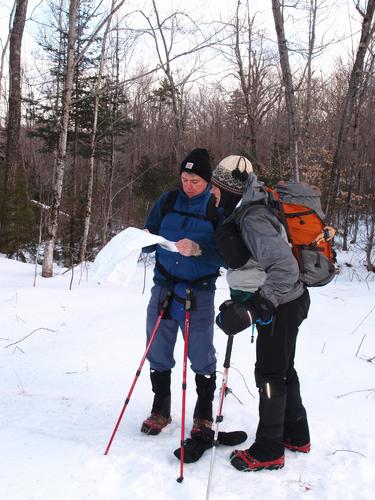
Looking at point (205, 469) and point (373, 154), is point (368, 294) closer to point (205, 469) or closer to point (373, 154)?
point (205, 469)

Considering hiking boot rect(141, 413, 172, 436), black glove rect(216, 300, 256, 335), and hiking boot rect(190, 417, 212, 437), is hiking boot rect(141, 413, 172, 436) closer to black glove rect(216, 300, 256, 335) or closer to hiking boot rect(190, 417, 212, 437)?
hiking boot rect(190, 417, 212, 437)

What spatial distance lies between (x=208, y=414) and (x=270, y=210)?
156 centimetres

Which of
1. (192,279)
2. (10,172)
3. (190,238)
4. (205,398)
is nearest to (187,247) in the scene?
(190,238)

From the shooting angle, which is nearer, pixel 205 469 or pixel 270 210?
pixel 270 210

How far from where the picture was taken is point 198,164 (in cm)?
282

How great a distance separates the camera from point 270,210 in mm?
2311

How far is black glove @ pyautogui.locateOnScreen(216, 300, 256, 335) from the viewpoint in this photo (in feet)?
7.30

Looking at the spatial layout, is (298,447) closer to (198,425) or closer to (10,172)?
(198,425)

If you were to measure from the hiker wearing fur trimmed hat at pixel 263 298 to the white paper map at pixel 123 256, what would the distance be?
0.53 meters

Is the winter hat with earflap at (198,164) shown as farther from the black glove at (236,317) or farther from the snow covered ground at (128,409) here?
the snow covered ground at (128,409)

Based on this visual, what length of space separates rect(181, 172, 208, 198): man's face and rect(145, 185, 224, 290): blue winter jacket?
29 mm

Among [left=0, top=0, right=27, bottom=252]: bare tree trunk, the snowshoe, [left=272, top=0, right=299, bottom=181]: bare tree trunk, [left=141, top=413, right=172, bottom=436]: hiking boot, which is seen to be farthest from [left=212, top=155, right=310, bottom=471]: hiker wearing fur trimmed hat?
[left=0, top=0, right=27, bottom=252]: bare tree trunk

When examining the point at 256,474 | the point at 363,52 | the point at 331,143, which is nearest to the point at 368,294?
the point at 363,52

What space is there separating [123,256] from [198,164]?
837mm
